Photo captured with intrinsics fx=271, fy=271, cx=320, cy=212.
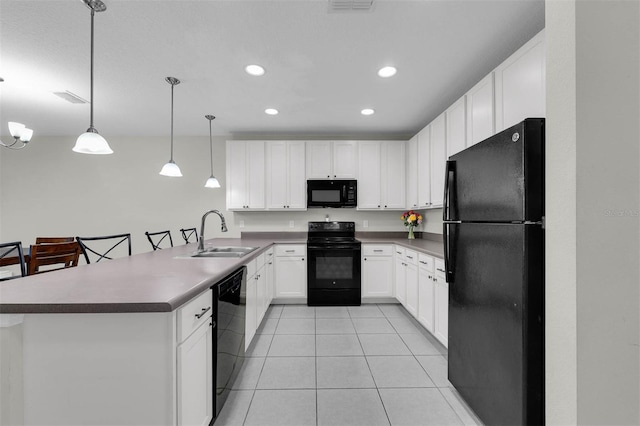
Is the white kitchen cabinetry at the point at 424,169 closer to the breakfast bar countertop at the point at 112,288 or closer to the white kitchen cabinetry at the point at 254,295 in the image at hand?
the white kitchen cabinetry at the point at 254,295

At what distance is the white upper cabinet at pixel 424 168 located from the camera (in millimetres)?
3264

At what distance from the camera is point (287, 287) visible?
3689 mm

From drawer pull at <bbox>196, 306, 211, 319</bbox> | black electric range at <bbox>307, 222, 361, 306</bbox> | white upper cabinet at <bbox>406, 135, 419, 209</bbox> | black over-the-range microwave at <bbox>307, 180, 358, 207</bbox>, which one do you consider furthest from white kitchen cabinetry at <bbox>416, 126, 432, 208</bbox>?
drawer pull at <bbox>196, 306, 211, 319</bbox>

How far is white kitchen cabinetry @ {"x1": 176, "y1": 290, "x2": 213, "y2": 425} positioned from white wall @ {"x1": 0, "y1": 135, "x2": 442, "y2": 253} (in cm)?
300

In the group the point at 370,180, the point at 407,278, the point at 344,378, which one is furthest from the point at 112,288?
the point at 370,180

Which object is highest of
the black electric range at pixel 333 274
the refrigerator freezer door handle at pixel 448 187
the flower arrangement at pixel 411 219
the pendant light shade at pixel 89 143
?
the pendant light shade at pixel 89 143

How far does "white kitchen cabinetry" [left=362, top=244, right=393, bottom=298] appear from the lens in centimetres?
370

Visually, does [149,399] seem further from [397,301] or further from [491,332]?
[397,301]

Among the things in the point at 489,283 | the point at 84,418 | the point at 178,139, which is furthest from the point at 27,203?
the point at 489,283

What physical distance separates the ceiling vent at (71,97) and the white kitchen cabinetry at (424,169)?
396 centimetres

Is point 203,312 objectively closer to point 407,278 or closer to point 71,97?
point 407,278

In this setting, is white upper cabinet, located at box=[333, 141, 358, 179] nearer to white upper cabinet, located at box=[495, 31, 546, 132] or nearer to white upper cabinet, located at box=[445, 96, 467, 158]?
white upper cabinet, located at box=[445, 96, 467, 158]

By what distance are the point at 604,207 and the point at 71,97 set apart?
14.1ft

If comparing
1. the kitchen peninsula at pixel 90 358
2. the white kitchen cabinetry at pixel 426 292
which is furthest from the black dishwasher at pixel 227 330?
the white kitchen cabinetry at pixel 426 292
